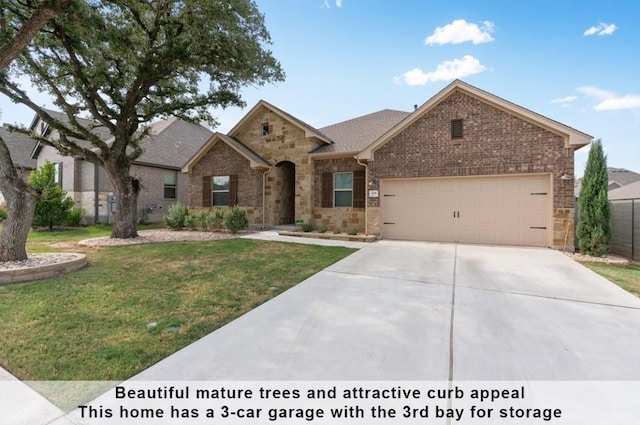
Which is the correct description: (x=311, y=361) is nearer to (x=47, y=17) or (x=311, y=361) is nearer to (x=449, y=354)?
(x=449, y=354)

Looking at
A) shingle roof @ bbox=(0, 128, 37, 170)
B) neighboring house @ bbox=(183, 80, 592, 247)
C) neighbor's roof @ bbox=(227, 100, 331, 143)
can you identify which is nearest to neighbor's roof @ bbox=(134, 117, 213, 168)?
neighbor's roof @ bbox=(227, 100, 331, 143)

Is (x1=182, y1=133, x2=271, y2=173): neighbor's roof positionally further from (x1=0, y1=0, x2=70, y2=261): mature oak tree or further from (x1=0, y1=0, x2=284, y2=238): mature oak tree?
(x1=0, y1=0, x2=70, y2=261): mature oak tree

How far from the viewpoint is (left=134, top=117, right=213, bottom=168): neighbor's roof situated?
61.5ft

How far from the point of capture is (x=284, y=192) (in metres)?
15.2

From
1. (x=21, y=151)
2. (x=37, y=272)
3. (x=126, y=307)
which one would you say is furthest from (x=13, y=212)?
(x=21, y=151)

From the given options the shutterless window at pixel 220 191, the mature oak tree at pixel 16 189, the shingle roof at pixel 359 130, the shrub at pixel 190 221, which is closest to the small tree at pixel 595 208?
the shingle roof at pixel 359 130

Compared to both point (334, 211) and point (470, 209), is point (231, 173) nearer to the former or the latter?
point (334, 211)

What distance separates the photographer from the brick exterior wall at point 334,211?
12625 millimetres

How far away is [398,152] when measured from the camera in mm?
11031

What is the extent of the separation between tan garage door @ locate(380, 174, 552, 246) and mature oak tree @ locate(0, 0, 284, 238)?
266 inches

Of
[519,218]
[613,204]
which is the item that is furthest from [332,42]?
[613,204]

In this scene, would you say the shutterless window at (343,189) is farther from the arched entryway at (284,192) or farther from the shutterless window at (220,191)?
the shutterless window at (220,191)

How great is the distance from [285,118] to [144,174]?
1003 cm

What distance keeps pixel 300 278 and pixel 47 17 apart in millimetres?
7871
